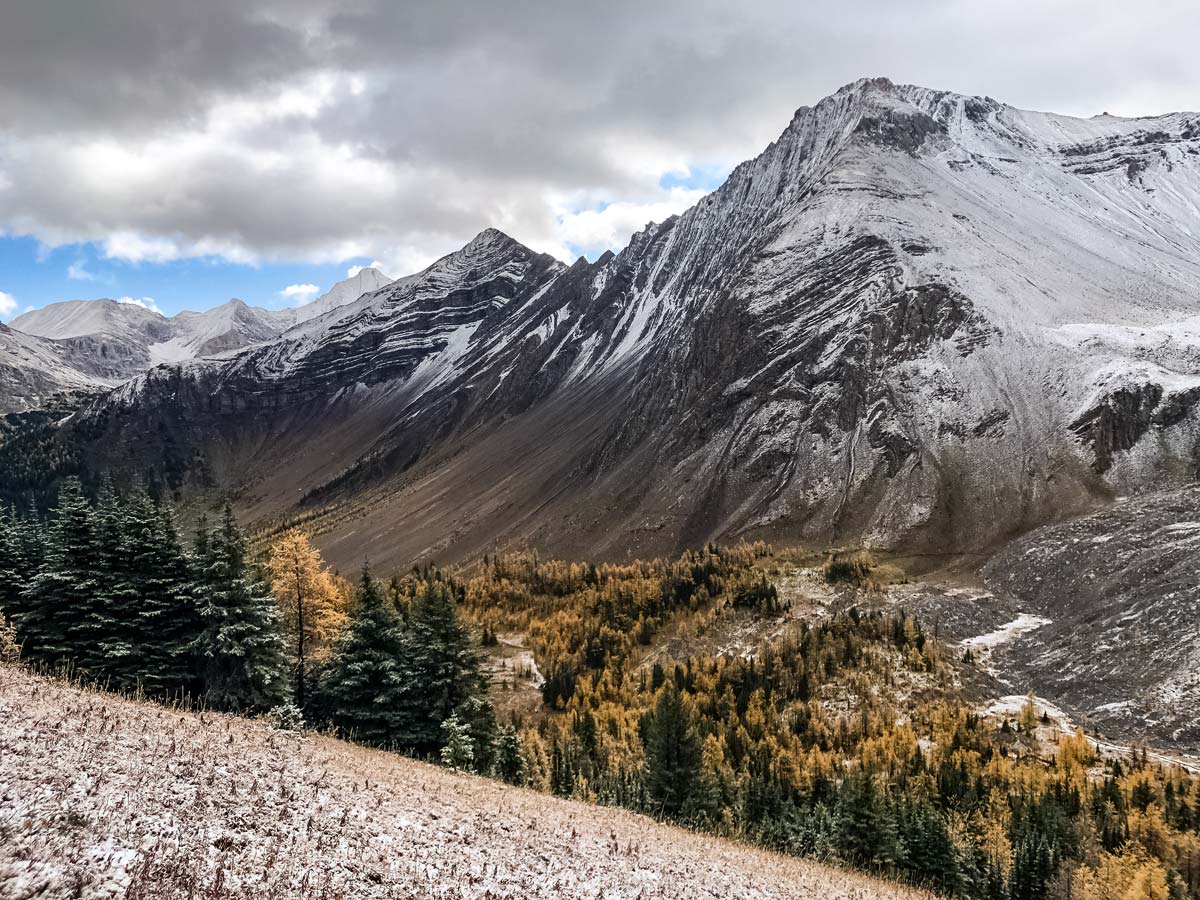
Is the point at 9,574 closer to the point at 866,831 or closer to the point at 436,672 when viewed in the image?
the point at 436,672

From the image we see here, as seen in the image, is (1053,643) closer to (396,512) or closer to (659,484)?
(659,484)

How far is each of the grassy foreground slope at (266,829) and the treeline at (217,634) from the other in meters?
12.5

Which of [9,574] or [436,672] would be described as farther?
[9,574]

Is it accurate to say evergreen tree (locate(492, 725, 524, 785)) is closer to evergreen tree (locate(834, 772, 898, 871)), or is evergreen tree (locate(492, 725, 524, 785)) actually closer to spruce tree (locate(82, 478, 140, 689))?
spruce tree (locate(82, 478, 140, 689))

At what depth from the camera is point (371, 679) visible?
Result: 33688 millimetres

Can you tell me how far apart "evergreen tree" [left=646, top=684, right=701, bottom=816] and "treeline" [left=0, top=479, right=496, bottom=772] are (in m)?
11.3

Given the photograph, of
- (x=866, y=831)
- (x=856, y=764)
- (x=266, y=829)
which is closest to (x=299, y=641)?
(x=266, y=829)

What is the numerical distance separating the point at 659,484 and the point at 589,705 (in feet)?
244

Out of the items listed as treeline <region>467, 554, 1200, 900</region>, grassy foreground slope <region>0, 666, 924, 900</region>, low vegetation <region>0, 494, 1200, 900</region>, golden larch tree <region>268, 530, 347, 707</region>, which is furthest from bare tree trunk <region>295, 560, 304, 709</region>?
grassy foreground slope <region>0, 666, 924, 900</region>

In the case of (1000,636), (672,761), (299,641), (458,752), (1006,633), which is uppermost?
(299,641)

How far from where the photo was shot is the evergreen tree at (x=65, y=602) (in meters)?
Answer: 29.6

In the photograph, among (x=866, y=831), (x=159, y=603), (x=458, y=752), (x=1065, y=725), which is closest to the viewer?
(x=458, y=752)

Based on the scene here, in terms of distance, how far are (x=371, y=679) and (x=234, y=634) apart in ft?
22.5

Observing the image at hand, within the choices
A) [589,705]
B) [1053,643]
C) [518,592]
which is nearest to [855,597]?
[1053,643]
